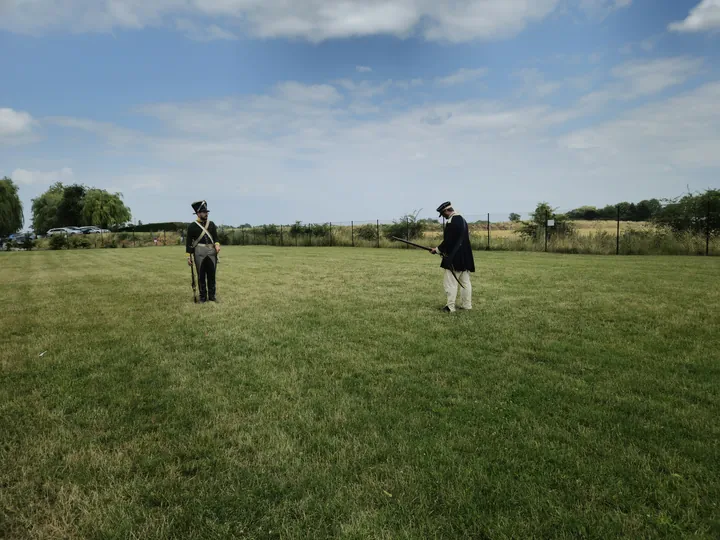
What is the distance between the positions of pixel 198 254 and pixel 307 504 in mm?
8077

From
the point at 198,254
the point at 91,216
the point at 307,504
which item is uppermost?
the point at 91,216

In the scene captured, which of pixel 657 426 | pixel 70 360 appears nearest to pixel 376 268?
pixel 70 360

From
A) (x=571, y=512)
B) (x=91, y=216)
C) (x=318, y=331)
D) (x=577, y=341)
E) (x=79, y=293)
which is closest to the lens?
(x=571, y=512)

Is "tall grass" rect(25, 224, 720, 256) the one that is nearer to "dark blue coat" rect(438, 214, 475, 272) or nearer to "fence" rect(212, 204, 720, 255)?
"fence" rect(212, 204, 720, 255)

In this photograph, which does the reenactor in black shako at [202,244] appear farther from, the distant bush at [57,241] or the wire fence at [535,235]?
the distant bush at [57,241]

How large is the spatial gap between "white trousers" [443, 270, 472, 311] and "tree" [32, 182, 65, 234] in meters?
94.0

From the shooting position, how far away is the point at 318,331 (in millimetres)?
7164

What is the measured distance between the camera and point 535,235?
2655cm

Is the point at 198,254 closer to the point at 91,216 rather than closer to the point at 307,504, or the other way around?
the point at 307,504

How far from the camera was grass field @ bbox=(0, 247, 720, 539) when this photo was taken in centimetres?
272

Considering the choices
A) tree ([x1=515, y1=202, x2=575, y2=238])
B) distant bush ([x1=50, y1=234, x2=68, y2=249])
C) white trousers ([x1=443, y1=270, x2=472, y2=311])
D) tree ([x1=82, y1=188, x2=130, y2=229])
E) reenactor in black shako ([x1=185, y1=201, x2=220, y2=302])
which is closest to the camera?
white trousers ([x1=443, y1=270, x2=472, y2=311])

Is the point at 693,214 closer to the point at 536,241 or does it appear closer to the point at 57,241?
the point at 536,241

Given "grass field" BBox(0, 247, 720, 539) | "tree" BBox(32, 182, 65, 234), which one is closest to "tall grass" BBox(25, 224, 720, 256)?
"grass field" BBox(0, 247, 720, 539)

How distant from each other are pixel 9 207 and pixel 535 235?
53.8 meters
